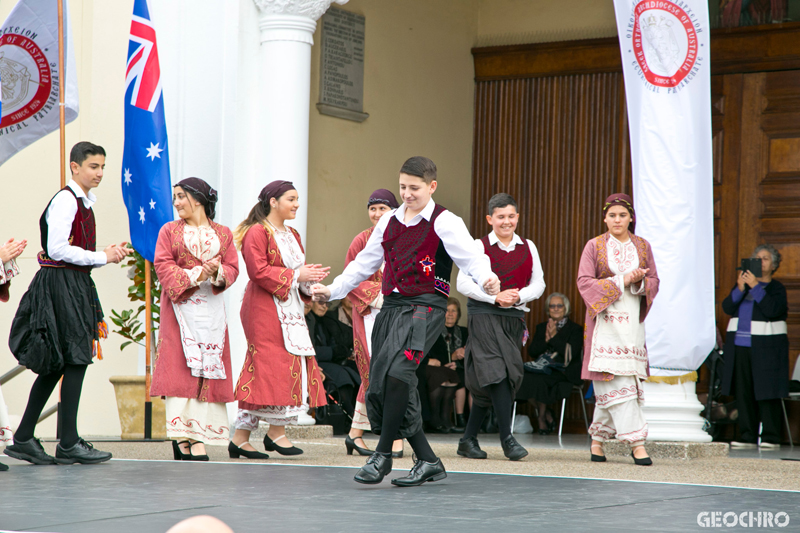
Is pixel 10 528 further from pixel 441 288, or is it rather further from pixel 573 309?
pixel 573 309

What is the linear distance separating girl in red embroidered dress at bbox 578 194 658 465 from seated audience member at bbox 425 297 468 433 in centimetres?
312

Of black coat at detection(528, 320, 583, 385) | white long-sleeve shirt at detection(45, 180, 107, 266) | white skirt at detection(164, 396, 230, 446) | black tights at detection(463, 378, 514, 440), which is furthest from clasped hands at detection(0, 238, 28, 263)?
black coat at detection(528, 320, 583, 385)

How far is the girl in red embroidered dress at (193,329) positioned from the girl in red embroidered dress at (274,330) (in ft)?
0.45

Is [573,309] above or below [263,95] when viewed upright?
below

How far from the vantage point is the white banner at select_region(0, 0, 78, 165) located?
7105mm

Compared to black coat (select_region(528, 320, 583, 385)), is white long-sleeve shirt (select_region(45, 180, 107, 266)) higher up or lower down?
higher up

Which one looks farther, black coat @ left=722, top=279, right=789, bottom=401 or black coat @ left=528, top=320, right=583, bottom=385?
→ black coat @ left=528, top=320, right=583, bottom=385

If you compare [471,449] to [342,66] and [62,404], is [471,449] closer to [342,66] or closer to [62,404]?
[62,404]

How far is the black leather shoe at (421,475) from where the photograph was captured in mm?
4293

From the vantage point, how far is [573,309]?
1010cm

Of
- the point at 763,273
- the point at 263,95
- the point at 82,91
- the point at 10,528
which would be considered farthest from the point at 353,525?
the point at 82,91

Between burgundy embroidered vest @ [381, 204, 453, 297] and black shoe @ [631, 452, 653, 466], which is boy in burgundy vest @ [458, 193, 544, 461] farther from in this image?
burgundy embroidered vest @ [381, 204, 453, 297]

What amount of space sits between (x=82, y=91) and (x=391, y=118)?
2.96 meters

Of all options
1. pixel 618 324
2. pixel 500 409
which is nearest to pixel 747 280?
pixel 618 324
